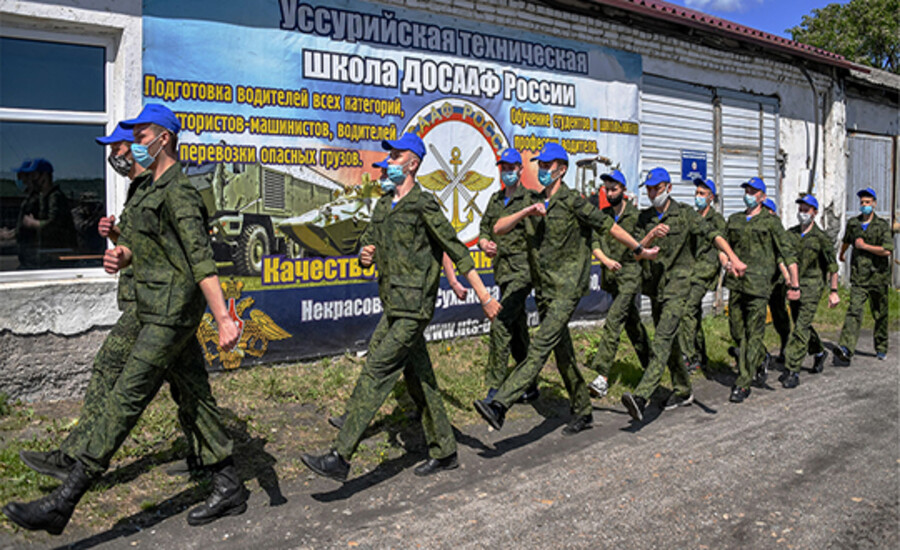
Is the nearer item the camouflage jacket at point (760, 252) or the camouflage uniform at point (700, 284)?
the camouflage uniform at point (700, 284)

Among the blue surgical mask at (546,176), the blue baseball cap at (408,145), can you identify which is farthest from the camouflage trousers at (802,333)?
the blue baseball cap at (408,145)

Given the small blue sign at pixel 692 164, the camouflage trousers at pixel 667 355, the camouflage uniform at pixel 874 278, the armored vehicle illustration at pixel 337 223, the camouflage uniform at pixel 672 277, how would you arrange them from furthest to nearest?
the small blue sign at pixel 692 164, the camouflage uniform at pixel 874 278, the armored vehicle illustration at pixel 337 223, the camouflage uniform at pixel 672 277, the camouflage trousers at pixel 667 355

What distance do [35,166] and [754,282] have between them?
6566mm

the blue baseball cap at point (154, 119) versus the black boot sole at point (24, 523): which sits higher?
the blue baseball cap at point (154, 119)

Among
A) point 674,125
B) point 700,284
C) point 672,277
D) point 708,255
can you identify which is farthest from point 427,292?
point 674,125

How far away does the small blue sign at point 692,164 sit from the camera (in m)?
12.1

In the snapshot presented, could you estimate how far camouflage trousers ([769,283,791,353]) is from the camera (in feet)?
28.6

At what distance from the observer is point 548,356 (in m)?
5.75

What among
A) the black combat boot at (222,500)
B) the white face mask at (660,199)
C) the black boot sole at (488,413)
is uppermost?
the white face mask at (660,199)

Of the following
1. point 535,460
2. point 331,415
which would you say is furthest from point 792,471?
point 331,415

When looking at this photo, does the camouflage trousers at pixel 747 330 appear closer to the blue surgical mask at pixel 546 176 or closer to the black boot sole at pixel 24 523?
the blue surgical mask at pixel 546 176

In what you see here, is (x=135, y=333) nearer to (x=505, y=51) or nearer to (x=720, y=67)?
(x=505, y=51)

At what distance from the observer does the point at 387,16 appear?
26.8 feet

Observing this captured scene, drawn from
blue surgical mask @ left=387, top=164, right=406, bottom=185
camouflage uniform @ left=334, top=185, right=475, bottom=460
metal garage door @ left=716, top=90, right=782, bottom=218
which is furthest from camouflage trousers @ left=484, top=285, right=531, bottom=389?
metal garage door @ left=716, top=90, right=782, bottom=218
